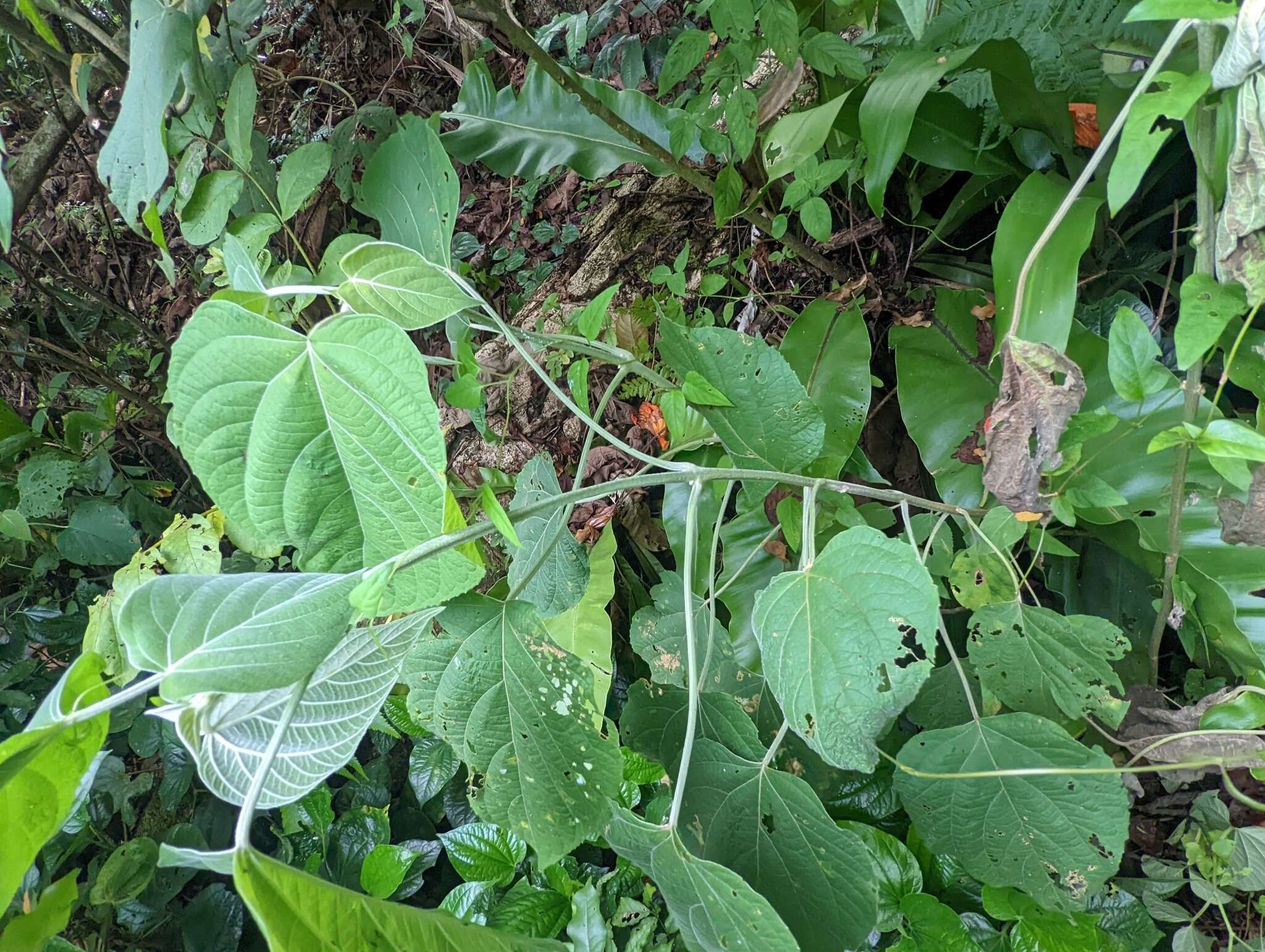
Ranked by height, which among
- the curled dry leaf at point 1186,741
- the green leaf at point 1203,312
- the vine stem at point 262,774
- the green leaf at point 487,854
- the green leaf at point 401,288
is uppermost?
the green leaf at point 401,288

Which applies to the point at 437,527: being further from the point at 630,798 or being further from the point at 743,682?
the point at 630,798

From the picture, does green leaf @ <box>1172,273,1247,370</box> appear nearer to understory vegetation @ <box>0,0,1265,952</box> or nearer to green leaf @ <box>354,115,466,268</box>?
understory vegetation @ <box>0,0,1265,952</box>

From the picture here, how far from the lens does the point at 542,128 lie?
118 centimetres

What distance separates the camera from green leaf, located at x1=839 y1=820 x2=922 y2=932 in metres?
0.86

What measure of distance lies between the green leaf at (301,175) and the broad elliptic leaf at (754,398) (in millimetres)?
556

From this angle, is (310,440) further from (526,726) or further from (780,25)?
(780,25)

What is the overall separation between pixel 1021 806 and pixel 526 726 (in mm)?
435

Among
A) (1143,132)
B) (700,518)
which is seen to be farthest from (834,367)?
(1143,132)

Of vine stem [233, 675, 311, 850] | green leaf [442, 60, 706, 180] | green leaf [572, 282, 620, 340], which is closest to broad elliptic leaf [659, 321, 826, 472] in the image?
green leaf [572, 282, 620, 340]

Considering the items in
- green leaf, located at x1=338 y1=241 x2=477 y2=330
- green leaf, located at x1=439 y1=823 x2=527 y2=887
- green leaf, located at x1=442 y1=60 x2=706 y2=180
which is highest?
green leaf, located at x1=442 y1=60 x2=706 y2=180

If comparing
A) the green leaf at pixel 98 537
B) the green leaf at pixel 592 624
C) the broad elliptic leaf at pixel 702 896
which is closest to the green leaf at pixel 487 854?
the green leaf at pixel 592 624

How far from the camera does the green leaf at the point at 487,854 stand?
3.52 ft

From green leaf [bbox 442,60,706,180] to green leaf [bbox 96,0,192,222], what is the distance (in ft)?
1.75

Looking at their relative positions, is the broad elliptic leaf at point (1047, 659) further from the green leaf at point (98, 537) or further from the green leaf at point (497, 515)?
the green leaf at point (98, 537)
